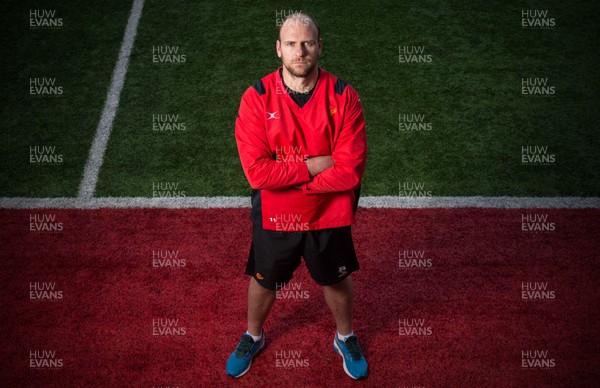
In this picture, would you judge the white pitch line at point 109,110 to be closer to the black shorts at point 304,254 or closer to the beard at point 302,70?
the black shorts at point 304,254

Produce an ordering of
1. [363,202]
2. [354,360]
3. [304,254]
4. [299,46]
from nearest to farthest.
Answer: [299,46] < [304,254] < [354,360] < [363,202]

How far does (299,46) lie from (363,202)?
7.86 feet

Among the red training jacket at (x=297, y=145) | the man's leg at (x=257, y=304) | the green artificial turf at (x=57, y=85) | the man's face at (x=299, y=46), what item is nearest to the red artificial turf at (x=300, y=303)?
the man's leg at (x=257, y=304)

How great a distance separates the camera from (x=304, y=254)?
3229mm

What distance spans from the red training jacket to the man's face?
14 centimetres

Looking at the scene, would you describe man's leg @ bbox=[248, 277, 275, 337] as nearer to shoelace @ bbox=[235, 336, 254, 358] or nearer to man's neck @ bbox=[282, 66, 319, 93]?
shoelace @ bbox=[235, 336, 254, 358]

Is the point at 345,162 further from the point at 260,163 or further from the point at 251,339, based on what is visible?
Answer: the point at 251,339

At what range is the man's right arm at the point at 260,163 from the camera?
9.74ft

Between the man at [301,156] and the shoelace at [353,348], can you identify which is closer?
the man at [301,156]

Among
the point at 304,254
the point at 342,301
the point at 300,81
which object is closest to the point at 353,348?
the point at 342,301

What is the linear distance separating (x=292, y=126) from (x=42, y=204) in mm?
3173

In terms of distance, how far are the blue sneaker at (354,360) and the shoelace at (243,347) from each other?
657 millimetres

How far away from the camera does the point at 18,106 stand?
6.07 metres

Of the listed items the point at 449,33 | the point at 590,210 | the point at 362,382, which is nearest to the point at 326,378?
the point at 362,382
